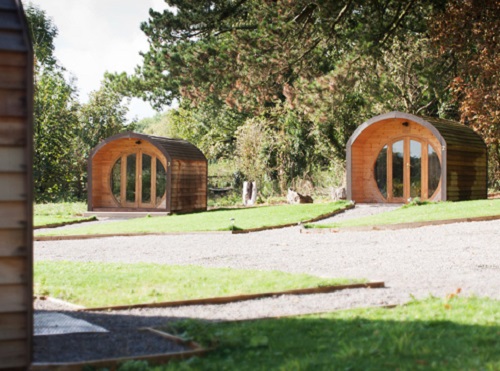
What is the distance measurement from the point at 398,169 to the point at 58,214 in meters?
10.4

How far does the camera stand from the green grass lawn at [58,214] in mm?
19730

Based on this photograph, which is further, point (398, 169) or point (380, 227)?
point (398, 169)

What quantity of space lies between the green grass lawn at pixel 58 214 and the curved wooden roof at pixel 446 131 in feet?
28.4

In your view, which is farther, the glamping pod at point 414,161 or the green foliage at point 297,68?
the green foliage at point 297,68

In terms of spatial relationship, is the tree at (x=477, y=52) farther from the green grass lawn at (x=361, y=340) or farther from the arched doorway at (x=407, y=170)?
the green grass lawn at (x=361, y=340)

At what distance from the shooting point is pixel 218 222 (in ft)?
58.7

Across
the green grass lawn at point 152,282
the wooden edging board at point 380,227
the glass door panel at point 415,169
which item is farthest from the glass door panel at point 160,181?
the green grass lawn at point 152,282

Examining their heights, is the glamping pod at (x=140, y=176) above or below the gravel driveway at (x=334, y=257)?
above

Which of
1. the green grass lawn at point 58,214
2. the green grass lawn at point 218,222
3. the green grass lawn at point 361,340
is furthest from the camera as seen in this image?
the green grass lawn at point 58,214

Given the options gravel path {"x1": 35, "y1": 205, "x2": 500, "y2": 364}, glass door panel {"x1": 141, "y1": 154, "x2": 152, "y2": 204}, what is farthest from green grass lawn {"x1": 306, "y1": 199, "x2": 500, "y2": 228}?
glass door panel {"x1": 141, "y1": 154, "x2": 152, "y2": 204}

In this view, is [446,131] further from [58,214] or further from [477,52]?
[58,214]

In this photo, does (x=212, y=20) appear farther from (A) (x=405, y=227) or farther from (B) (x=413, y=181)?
(A) (x=405, y=227)

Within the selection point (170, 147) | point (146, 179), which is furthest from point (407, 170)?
point (146, 179)

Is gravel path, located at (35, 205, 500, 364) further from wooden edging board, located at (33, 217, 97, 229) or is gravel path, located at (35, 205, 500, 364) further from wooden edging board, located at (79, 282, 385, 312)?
wooden edging board, located at (33, 217, 97, 229)
